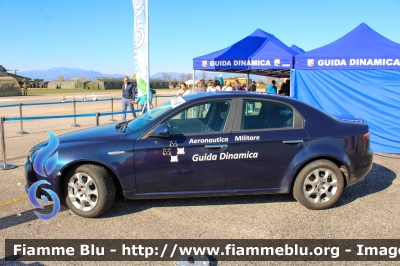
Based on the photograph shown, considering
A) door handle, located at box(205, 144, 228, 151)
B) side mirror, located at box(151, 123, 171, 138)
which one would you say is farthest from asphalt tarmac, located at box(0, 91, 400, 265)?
side mirror, located at box(151, 123, 171, 138)

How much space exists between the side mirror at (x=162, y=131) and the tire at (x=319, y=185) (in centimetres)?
182

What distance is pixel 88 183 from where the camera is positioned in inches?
154

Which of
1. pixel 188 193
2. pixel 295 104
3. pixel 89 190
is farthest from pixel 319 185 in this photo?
pixel 89 190

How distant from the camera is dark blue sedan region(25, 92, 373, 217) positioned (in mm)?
3906

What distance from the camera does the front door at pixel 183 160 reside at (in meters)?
3.93

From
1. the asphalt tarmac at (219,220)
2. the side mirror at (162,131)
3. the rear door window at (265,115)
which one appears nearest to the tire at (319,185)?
the asphalt tarmac at (219,220)

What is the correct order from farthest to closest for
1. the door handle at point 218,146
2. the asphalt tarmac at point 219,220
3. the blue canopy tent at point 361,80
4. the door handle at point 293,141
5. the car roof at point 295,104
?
the blue canopy tent at point 361,80 → the car roof at point 295,104 → the door handle at point 293,141 → the door handle at point 218,146 → the asphalt tarmac at point 219,220

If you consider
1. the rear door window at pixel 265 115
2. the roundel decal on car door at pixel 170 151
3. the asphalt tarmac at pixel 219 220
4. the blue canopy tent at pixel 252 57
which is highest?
the blue canopy tent at pixel 252 57

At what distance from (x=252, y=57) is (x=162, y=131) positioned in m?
6.57

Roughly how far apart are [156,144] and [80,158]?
3.01ft

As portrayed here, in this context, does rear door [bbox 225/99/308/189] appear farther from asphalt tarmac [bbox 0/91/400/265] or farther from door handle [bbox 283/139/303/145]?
asphalt tarmac [bbox 0/91/400/265]

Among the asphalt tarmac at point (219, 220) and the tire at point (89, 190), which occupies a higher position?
the tire at point (89, 190)
